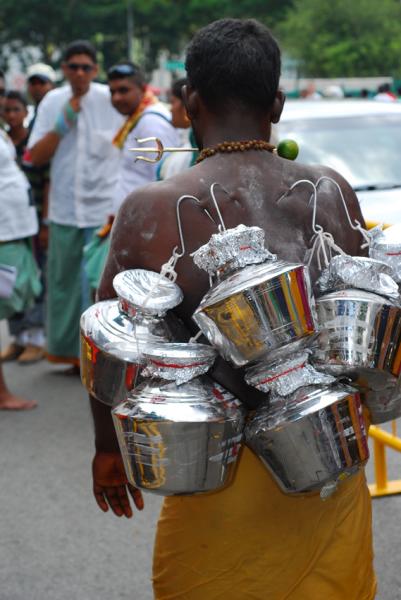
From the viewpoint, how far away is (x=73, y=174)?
598cm

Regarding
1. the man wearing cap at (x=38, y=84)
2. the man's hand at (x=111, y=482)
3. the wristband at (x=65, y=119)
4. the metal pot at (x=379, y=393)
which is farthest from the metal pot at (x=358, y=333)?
the man wearing cap at (x=38, y=84)

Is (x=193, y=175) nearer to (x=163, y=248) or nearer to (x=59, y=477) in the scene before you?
(x=163, y=248)

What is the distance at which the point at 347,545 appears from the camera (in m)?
1.93

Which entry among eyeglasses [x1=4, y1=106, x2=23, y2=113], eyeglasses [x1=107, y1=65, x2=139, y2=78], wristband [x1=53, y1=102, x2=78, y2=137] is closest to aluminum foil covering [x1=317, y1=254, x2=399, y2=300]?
eyeglasses [x1=107, y1=65, x2=139, y2=78]

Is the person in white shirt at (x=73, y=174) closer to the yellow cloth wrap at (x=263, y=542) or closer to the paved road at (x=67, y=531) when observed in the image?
the paved road at (x=67, y=531)

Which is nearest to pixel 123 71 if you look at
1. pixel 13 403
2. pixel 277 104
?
pixel 13 403

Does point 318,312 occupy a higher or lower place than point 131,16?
higher

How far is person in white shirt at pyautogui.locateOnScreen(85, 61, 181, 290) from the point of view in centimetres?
516

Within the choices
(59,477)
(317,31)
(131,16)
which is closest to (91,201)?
(59,477)

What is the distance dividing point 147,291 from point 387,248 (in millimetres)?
517

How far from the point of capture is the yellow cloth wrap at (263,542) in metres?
1.88

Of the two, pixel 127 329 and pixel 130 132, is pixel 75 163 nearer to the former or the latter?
pixel 130 132

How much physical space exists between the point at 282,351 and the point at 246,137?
1.64 ft

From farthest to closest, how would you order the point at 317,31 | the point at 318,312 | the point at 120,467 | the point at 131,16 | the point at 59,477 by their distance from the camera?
the point at 317,31, the point at 131,16, the point at 59,477, the point at 120,467, the point at 318,312
